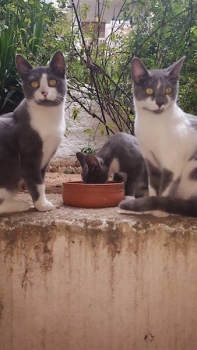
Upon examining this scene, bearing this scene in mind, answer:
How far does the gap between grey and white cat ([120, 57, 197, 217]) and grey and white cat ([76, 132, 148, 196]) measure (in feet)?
1.11

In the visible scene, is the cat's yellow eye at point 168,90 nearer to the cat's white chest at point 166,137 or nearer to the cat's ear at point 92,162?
the cat's white chest at point 166,137

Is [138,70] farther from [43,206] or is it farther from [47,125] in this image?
[43,206]

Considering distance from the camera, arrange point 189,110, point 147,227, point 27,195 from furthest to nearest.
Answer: point 189,110 → point 27,195 → point 147,227

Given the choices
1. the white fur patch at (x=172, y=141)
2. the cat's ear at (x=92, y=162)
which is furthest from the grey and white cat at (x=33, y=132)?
the white fur patch at (x=172, y=141)

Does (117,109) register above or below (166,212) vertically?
above

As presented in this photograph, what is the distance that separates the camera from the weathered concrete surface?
5.13 feet

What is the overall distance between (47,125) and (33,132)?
0.07m

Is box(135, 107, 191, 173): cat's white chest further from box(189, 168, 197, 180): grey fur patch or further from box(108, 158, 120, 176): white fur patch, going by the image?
box(108, 158, 120, 176): white fur patch

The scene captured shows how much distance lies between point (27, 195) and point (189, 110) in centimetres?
108

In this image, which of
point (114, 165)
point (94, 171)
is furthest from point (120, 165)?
point (94, 171)

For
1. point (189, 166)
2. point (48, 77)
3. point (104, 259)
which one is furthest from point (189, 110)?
point (104, 259)

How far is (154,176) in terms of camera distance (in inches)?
68.9

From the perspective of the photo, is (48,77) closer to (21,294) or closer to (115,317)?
(21,294)

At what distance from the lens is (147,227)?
Result: 155 cm
